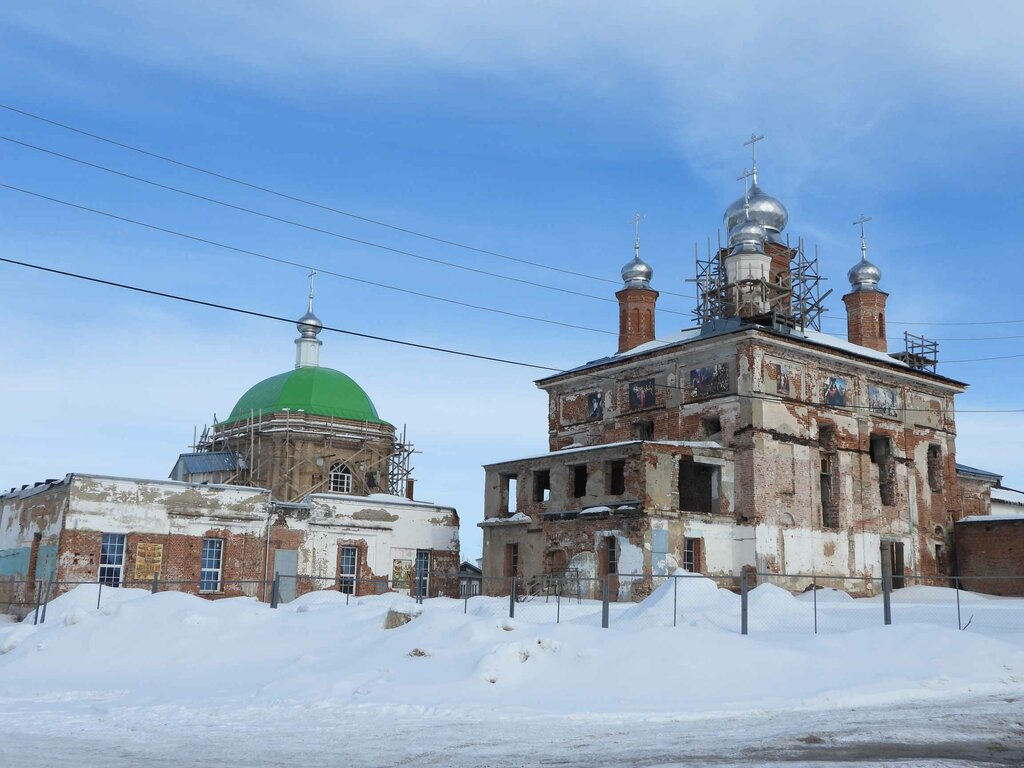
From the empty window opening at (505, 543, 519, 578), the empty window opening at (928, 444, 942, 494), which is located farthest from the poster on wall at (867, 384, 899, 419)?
the empty window opening at (505, 543, 519, 578)

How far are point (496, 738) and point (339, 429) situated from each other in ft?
119

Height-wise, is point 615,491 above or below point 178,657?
above

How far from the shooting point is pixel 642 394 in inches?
1639

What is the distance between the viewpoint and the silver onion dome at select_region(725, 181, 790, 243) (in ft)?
160

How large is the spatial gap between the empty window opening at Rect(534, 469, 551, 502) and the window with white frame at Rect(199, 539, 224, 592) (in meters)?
11.8

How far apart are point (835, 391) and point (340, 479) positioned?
2200 cm

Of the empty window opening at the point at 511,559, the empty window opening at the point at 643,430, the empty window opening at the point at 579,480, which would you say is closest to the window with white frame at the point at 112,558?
the empty window opening at the point at 511,559

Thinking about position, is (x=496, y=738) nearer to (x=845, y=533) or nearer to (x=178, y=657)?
(x=178, y=657)

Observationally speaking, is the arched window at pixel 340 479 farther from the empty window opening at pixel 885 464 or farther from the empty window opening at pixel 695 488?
the empty window opening at pixel 885 464

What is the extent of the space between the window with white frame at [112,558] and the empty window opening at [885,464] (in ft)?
94.6

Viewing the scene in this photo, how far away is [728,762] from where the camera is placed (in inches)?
372

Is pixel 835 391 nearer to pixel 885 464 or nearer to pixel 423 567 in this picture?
pixel 885 464

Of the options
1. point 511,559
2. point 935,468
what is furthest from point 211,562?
point 935,468

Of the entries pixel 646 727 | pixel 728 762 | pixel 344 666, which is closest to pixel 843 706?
pixel 646 727
